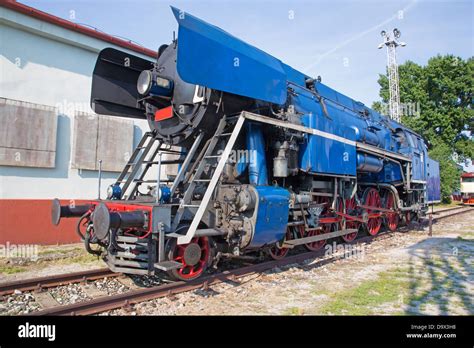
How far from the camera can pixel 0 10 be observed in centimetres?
793

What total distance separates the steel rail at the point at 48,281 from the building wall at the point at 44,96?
4.01 meters

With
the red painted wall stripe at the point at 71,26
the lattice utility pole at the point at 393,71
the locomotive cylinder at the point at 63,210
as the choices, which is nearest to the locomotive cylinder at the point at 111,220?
the locomotive cylinder at the point at 63,210

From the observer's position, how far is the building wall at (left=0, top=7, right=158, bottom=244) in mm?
8188

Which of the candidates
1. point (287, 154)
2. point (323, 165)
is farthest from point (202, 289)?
point (323, 165)

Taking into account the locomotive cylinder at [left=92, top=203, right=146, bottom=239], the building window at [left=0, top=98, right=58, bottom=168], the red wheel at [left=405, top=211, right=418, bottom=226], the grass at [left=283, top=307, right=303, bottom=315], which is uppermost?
the building window at [left=0, top=98, right=58, bottom=168]

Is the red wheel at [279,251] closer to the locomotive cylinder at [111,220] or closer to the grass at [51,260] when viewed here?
the locomotive cylinder at [111,220]

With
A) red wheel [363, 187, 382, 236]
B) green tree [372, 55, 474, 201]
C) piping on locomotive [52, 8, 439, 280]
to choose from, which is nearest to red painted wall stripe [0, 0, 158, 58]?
piping on locomotive [52, 8, 439, 280]

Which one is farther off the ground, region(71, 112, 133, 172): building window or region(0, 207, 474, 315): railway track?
region(71, 112, 133, 172): building window

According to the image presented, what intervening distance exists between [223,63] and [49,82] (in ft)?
21.8

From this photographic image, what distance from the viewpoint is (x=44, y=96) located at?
8.88 m

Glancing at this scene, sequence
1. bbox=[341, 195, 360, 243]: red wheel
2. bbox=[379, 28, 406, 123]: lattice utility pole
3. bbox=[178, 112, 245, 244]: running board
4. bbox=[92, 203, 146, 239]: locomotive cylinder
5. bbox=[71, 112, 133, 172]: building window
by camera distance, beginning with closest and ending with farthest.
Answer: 1. bbox=[92, 203, 146, 239]: locomotive cylinder
2. bbox=[178, 112, 245, 244]: running board
3. bbox=[341, 195, 360, 243]: red wheel
4. bbox=[71, 112, 133, 172]: building window
5. bbox=[379, 28, 406, 123]: lattice utility pole

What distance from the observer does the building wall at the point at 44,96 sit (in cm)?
819

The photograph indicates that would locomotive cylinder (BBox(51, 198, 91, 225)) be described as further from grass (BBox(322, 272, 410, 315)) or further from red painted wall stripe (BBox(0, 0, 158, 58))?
red painted wall stripe (BBox(0, 0, 158, 58))
